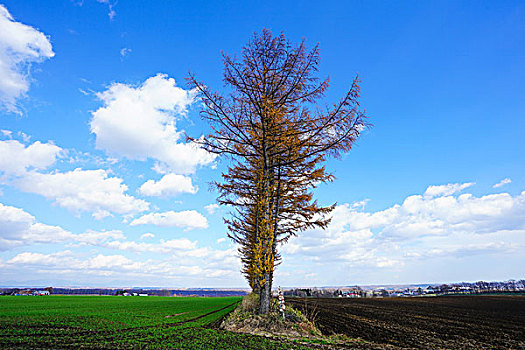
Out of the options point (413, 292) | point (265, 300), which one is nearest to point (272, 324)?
point (265, 300)

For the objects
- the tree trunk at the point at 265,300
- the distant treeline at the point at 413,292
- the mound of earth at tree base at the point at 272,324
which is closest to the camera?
the mound of earth at tree base at the point at 272,324

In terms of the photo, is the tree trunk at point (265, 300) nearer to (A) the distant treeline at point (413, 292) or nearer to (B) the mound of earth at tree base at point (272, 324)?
(B) the mound of earth at tree base at point (272, 324)

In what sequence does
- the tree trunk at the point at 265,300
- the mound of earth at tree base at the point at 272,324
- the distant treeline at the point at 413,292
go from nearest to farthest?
1. the mound of earth at tree base at the point at 272,324
2. the tree trunk at the point at 265,300
3. the distant treeline at the point at 413,292

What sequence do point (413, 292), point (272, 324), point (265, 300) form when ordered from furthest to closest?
1. point (413, 292)
2. point (265, 300)
3. point (272, 324)

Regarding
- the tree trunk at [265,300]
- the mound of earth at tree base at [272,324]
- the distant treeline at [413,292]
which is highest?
the tree trunk at [265,300]

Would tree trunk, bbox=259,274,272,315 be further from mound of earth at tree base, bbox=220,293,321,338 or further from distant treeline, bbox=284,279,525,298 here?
distant treeline, bbox=284,279,525,298

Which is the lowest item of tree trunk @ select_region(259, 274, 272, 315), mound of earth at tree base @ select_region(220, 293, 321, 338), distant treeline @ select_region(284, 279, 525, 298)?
distant treeline @ select_region(284, 279, 525, 298)

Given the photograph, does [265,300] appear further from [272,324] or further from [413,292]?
[413,292]

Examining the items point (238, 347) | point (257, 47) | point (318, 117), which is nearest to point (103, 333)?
point (238, 347)

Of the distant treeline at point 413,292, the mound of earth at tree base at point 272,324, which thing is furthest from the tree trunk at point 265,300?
the distant treeline at point 413,292

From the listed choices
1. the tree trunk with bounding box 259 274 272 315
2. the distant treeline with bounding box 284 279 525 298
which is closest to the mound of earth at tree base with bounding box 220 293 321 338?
the tree trunk with bounding box 259 274 272 315

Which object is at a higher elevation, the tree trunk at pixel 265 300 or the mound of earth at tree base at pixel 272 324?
the tree trunk at pixel 265 300

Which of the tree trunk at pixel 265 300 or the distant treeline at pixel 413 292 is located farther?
the distant treeline at pixel 413 292

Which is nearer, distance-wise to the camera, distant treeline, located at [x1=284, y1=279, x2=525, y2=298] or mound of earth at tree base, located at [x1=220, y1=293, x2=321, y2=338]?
mound of earth at tree base, located at [x1=220, y1=293, x2=321, y2=338]
